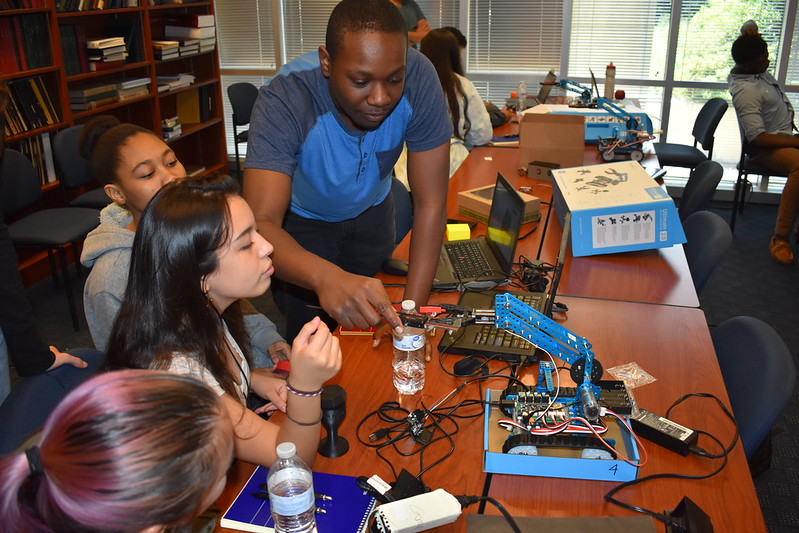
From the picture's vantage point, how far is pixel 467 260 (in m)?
2.32

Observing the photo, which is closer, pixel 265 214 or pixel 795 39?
pixel 265 214

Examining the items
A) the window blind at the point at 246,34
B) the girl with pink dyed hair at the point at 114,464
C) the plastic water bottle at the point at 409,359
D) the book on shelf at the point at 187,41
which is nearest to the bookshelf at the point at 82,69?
the book on shelf at the point at 187,41

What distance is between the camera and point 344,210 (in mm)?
2186

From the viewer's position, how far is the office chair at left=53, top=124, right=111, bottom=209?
373 cm

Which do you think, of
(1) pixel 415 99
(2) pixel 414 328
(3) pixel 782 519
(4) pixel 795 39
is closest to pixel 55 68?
(1) pixel 415 99

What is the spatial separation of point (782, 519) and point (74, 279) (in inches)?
150

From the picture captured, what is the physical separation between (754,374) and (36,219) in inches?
135

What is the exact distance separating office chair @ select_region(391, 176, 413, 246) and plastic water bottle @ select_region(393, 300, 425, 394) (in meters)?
1.25

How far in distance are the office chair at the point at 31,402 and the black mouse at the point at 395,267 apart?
1033 mm

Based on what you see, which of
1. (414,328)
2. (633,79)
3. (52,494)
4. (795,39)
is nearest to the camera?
(52,494)

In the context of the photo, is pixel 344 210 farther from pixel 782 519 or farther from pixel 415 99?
pixel 782 519

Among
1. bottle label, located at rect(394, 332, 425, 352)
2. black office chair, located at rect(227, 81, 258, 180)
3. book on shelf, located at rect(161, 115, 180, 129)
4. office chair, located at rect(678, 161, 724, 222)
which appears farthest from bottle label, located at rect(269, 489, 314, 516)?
black office chair, located at rect(227, 81, 258, 180)

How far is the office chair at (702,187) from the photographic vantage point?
9.82 feet

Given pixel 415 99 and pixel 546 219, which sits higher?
pixel 415 99
